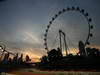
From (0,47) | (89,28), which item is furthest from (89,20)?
(0,47)

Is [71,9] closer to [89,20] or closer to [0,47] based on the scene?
[89,20]

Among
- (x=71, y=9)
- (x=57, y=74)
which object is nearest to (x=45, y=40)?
(x=71, y=9)

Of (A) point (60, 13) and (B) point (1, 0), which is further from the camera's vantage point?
(A) point (60, 13)

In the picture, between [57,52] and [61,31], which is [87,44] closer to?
[61,31]

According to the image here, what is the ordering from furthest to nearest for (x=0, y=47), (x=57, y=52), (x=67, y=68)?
1. (x=57, y=52)
2. (x=67, y=68)
3. (x=0, y=47)

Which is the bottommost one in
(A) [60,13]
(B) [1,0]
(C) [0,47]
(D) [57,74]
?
(D) [57,74]

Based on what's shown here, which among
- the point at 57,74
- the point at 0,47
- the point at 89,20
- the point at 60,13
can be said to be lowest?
the point at 57,74

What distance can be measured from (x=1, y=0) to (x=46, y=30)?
131ft

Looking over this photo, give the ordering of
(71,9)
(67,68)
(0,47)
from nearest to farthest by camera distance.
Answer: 1. (0,47)
2. (67,68)
3. (71,9)

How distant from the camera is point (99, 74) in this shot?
1817cm

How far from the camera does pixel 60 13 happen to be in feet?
161

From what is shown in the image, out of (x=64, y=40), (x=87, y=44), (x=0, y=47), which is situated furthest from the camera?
(x=64, y=40)

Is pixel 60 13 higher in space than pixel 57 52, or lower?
higher

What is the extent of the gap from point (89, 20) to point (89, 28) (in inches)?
129
